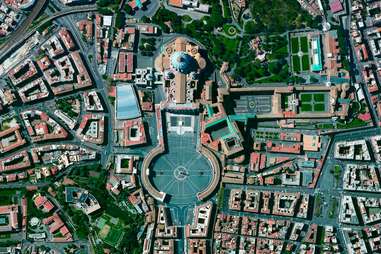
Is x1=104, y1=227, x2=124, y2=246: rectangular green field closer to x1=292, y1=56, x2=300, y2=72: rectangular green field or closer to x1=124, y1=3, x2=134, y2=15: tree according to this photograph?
x1=124, y1=3, x2=134, y2=15: tree

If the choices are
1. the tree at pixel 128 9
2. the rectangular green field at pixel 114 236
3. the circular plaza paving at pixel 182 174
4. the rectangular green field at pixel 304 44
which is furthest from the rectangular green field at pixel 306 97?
the rectangular green field at pixel 114 236

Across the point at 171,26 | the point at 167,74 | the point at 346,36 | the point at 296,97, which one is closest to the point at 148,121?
the point at 167,74

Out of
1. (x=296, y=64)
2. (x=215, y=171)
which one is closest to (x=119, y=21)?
(x=215, y=171)

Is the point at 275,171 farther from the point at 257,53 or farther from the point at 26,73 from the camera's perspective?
the point at 26,73

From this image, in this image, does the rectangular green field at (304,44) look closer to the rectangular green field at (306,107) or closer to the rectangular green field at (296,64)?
the rectangular green field at (296,64)

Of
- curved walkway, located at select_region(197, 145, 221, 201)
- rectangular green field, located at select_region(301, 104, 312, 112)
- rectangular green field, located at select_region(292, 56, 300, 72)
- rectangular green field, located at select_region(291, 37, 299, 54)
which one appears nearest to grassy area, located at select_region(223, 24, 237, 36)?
rectangular green field, located at select_region(291, 37, 299, 54)
